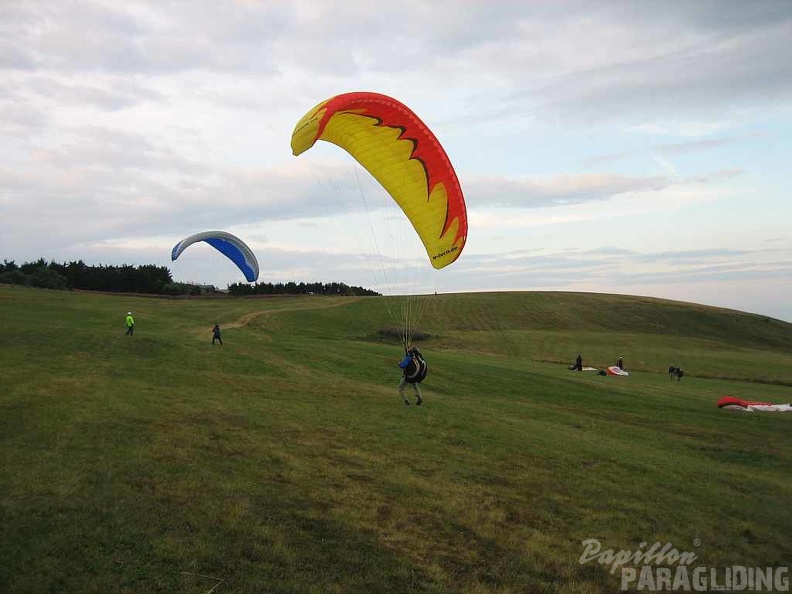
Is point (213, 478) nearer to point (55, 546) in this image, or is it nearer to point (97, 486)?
point (97, 486)

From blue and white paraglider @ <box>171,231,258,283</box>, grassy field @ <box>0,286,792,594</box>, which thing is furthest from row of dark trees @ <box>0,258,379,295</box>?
grassy field @ <box>0,286,792,594</box>

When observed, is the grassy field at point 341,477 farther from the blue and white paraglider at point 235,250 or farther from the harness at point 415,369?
the blue and white paraglider at point 235,250

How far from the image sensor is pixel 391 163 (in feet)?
55.3

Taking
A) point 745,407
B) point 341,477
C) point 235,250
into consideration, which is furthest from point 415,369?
point 235,250

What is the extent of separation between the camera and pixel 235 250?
43.0 metres

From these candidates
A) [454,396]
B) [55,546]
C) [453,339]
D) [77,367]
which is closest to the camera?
[55,546]

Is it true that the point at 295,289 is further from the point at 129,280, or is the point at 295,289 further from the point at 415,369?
the point at 415,369

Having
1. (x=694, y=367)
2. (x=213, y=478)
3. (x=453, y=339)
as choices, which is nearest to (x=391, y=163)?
(x=213, y=478)

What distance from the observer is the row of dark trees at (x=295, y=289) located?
7950cm

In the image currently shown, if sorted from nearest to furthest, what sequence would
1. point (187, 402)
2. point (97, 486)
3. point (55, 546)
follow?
point (55, 546) → point (97, 486) → point (187, 402)

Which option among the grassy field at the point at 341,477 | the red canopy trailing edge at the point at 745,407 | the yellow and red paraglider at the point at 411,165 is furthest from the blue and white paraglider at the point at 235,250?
the red canopy trailing edge at the point at 745,407

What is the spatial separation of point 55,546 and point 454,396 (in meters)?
17.6

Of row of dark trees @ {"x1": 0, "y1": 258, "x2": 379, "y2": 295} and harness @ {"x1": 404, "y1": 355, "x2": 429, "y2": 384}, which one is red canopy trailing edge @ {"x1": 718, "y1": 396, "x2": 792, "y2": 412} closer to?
harness @ {"x1": 404, "y1": 355, "x2": 429, "y2": 384}

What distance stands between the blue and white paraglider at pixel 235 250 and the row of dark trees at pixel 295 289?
3624 cm
